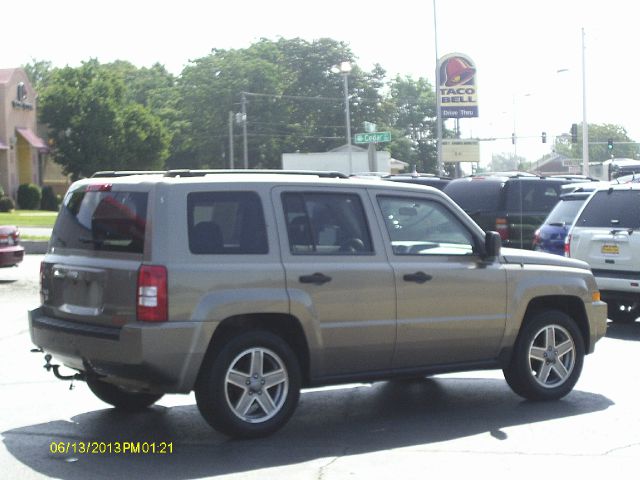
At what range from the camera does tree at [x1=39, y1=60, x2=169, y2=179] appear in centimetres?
7525

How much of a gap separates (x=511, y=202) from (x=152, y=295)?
15318 mm

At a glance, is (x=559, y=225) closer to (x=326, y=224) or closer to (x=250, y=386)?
(x=326, y=224)

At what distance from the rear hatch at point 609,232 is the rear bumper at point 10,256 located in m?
Answer: 11.1

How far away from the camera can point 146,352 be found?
6906 mm

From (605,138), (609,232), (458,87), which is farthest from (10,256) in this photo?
(605,138)

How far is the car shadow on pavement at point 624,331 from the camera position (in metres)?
13.1

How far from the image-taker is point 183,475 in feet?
21.6

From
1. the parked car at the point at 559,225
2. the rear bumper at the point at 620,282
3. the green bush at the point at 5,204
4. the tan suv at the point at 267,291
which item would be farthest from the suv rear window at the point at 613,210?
the green bush at the point at 5,204

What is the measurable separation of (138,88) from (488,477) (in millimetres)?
101994

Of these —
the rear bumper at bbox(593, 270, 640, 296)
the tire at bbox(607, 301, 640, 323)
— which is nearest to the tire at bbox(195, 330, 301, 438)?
the rear bumper at bbox(593, 270, 640, 296)

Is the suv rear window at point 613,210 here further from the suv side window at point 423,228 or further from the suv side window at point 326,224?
the suv side window at point 326,224

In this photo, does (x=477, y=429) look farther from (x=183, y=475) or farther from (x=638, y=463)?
(x=183, y=475)

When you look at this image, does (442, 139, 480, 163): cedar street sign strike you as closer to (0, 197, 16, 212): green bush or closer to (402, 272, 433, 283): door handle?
(0, 197, 16, 212): green bush

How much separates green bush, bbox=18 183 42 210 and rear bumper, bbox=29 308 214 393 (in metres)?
61.6
